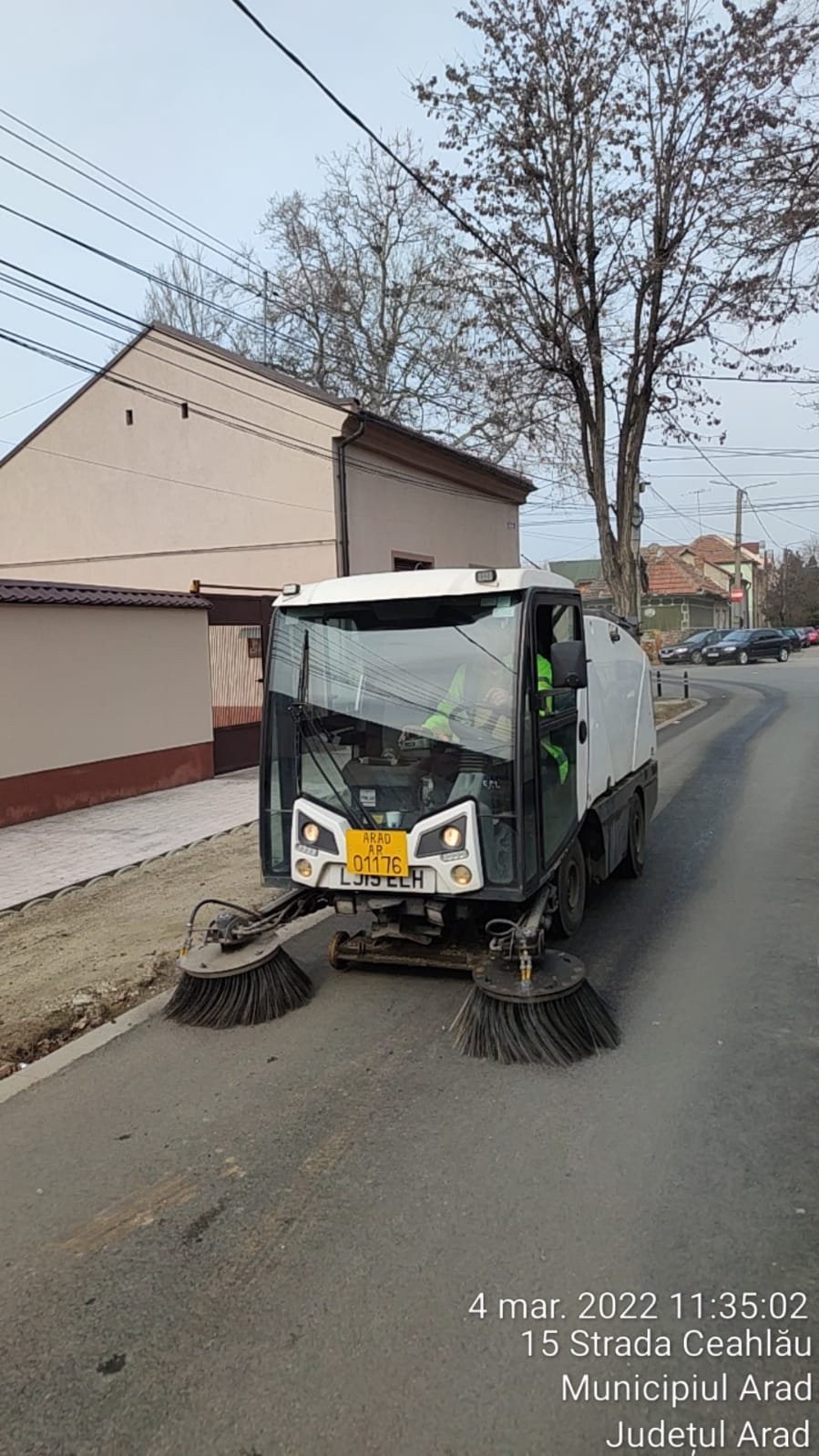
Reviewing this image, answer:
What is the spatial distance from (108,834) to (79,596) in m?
3.04

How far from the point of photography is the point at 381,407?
3186cm

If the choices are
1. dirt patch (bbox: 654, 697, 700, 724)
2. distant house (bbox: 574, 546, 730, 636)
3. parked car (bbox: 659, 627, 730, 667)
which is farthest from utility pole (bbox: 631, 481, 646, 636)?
distant house (bbox: 574, 546, 730, 636)

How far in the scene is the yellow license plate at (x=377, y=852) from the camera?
4.83 m

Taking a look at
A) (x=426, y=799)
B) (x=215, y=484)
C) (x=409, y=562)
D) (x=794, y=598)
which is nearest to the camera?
(x=426, y=799)

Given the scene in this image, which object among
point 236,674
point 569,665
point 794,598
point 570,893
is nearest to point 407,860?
point 569,665

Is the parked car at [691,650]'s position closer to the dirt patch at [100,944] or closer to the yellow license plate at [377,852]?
the dirt patch at [100,944]

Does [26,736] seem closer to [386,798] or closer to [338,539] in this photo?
[386,798]

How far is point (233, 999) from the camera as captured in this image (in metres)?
5.07

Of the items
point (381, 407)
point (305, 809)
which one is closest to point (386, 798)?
point (305, 809)

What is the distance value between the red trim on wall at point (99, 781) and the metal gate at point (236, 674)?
0.53 metres

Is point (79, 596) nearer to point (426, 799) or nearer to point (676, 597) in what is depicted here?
point (426, 799)

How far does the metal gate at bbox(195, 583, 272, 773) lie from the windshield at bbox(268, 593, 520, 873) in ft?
28.6

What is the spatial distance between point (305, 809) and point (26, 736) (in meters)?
6.81

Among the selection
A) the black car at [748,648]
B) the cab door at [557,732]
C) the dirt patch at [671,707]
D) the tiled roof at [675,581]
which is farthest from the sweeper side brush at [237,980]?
the tiled roof at [675,581]
